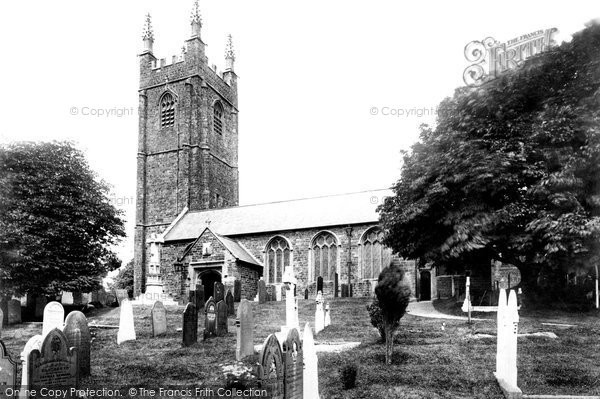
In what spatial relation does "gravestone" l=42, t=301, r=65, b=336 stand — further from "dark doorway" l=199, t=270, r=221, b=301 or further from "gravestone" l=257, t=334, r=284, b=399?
"dark doorway" l=199, t=270, r=221, b=301

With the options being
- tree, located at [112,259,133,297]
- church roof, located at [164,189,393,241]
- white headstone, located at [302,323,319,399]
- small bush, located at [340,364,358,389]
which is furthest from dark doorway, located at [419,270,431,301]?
tree, located at [112,259,133,297]

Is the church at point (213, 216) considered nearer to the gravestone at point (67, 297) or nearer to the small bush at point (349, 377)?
the gravestone at point (67, 297)

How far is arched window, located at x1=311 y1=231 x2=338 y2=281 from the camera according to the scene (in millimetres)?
30672

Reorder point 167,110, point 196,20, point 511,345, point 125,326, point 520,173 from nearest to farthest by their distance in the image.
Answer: point 511,345 → point 125,326 → point 520,173 → point 196,20 → point 167,110

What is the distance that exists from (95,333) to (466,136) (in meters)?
13.7

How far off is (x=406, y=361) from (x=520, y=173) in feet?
31.2

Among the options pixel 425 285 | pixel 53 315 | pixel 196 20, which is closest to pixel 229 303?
pixel 53 315

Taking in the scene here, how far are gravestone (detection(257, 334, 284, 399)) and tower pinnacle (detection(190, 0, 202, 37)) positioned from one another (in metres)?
36.7

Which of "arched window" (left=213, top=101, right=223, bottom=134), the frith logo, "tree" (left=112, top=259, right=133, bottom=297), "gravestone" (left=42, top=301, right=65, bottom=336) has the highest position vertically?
"arched window" (left=213, top=101, right=223, bottom=134)

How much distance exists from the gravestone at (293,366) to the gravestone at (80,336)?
14.8ft

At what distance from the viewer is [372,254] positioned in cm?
2988

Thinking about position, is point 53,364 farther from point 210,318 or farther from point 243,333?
point 210,318

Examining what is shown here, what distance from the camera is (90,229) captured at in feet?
89.6

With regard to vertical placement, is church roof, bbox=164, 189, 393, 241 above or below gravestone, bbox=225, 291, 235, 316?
above
